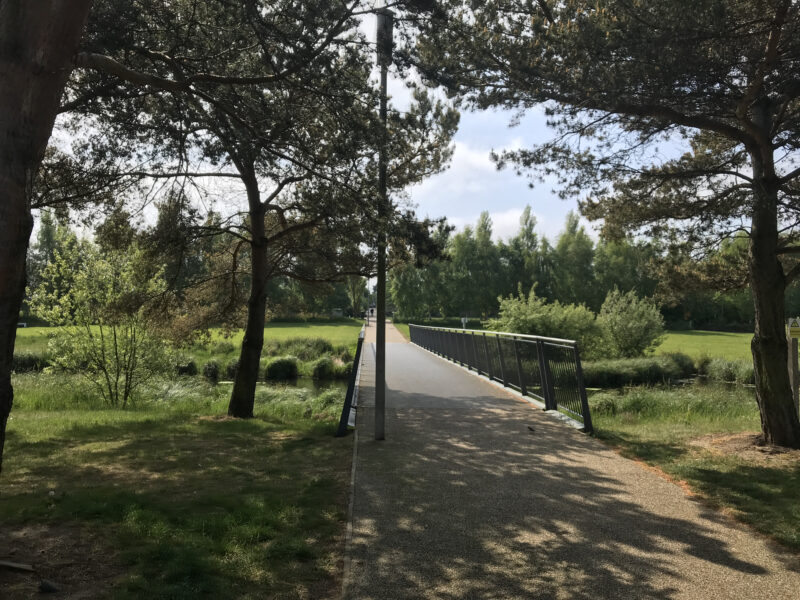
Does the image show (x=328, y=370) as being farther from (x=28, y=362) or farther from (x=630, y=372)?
(x=630, y=372)

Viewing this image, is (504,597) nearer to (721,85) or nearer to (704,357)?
(721,85)

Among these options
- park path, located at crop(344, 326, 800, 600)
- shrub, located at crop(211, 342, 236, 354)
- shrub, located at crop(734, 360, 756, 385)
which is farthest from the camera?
shrub, located at crop(211, 342, 236, 354)

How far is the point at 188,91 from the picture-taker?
5.68 meters

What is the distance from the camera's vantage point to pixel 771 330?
7.25 meters

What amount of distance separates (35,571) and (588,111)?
7.19m

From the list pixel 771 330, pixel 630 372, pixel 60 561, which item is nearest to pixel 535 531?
pixel 60 561

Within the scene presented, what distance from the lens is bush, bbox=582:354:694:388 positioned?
21.6 meters

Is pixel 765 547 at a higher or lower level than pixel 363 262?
lower

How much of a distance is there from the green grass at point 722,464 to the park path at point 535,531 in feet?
0.84

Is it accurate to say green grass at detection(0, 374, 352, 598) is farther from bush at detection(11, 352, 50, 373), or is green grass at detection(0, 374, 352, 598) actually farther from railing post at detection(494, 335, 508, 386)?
bush at detection(11, 352, 50, 373)

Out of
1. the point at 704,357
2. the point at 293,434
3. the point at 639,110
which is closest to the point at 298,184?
the point at 293,434

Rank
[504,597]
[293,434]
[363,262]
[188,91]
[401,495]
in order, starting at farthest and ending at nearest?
[363,262], [293,434], [188,91], [401,495], [504,597]

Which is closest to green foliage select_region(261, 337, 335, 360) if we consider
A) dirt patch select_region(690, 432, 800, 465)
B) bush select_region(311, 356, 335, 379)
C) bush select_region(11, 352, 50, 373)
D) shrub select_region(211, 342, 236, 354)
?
shrub select_region(211, 342, 236, 354)

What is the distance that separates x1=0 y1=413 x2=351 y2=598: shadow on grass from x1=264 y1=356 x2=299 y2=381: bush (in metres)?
18.0
